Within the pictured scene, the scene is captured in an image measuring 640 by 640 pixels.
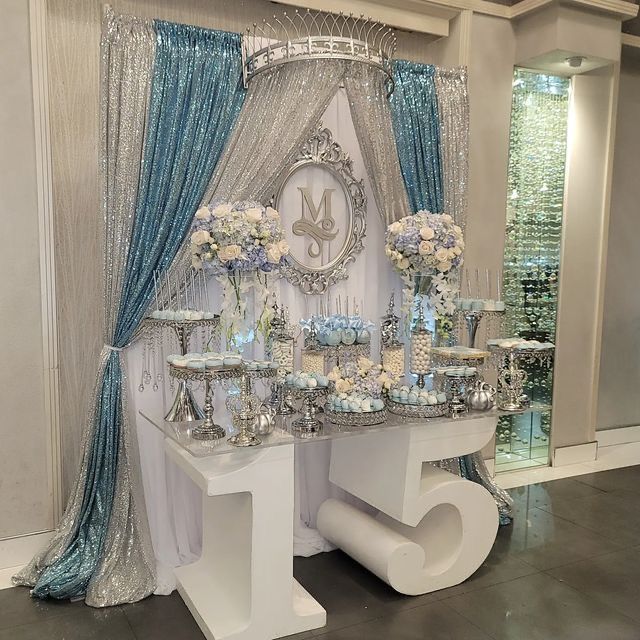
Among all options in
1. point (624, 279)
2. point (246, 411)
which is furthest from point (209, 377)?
point (624, 279)

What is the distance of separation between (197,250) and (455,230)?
1.33m

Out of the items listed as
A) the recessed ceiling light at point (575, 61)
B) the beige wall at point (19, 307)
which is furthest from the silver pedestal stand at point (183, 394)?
the recessed ceiling light at point (575, 61)

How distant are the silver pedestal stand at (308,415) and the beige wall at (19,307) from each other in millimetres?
1231

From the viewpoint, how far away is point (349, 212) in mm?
3631

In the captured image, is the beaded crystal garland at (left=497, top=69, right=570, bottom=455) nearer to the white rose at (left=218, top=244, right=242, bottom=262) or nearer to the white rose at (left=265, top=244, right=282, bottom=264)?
the white rose at (left=265, top=244, right=282, bottom=264)

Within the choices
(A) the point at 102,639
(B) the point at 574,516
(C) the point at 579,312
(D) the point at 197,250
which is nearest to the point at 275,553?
(A) the point at 102,639

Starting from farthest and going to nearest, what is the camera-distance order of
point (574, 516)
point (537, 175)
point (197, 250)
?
point (537, 175)
point (574, 516)
point (197, 250)

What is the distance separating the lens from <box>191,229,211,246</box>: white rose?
288 cm

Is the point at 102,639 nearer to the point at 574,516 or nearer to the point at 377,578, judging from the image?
the point at 377,578

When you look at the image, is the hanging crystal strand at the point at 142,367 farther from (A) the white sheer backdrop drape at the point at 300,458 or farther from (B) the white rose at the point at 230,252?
(B) the white rose at the point at 230,252

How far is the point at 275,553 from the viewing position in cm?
264

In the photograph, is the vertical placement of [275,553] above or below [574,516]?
above

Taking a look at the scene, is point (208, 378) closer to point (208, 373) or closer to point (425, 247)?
point (208, 373)

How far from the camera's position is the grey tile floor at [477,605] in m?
2.69
